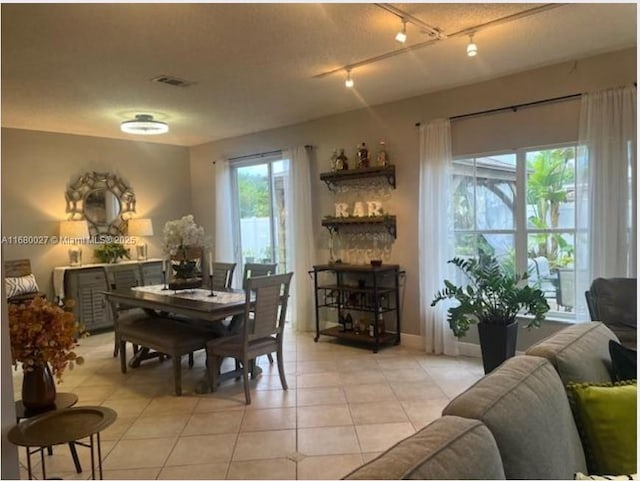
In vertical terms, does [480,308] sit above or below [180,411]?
above

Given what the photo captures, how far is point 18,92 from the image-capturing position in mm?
4086

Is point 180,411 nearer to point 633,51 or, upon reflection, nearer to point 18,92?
point 18,92

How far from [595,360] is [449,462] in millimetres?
1101

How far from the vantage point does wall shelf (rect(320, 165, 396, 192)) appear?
193 inches

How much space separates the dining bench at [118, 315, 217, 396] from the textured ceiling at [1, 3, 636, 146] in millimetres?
2157

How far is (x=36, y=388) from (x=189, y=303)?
5.32 ft

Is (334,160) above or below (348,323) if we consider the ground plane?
above

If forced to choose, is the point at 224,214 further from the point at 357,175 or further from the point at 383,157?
the point at 383,157

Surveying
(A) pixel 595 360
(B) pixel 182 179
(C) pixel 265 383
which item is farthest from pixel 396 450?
(B) pixel 182 179

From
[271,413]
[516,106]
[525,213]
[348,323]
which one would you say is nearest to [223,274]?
[348,323]

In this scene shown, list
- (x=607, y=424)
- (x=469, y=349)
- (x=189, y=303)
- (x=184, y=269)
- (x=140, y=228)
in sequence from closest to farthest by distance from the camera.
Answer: (x=607, y=424) → (x=189, y=303) → (x=184, y=269) → (x=469, y=349) → (x=140, y=228)

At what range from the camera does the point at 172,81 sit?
3.92m

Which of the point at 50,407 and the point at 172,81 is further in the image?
the point at 172,81

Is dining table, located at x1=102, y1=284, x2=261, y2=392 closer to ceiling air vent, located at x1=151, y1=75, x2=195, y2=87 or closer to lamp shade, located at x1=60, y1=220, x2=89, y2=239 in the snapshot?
lamp shade, located at x1=60, y1=220, x2=89, y2=239
